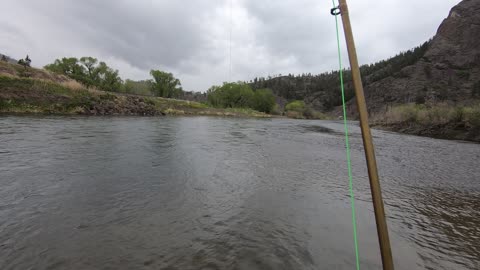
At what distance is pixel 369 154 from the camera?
2545 mm

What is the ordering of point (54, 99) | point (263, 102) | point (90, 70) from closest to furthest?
point (54, 99) < point (90, 70) < point (263, 102)

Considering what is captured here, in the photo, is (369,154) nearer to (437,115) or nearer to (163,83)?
(437,115)

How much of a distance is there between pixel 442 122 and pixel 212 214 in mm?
31646

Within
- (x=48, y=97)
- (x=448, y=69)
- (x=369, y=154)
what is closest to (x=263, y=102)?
(x=448, y=69)

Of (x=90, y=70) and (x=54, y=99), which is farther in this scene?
(x=90, y=70)

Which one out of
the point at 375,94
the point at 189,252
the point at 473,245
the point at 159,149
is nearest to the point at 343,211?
the point at 473,245

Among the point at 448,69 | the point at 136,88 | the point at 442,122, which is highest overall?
the point at 448,69

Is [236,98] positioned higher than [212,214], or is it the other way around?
[236,98]

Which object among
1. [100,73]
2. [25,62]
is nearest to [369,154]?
[25,62]

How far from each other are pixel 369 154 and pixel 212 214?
359cm

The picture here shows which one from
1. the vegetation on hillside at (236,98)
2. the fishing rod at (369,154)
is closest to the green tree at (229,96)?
A: the vegetation on hillside at (236,98)

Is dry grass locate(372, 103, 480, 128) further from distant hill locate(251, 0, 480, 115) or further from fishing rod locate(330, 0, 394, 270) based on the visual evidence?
distant hill locate(251, 0, 480, 115)

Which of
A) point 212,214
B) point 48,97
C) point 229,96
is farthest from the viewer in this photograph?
point 229,96

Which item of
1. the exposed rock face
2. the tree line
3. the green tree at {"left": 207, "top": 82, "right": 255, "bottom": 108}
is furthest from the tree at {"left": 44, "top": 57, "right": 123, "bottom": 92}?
the exposed rock face
